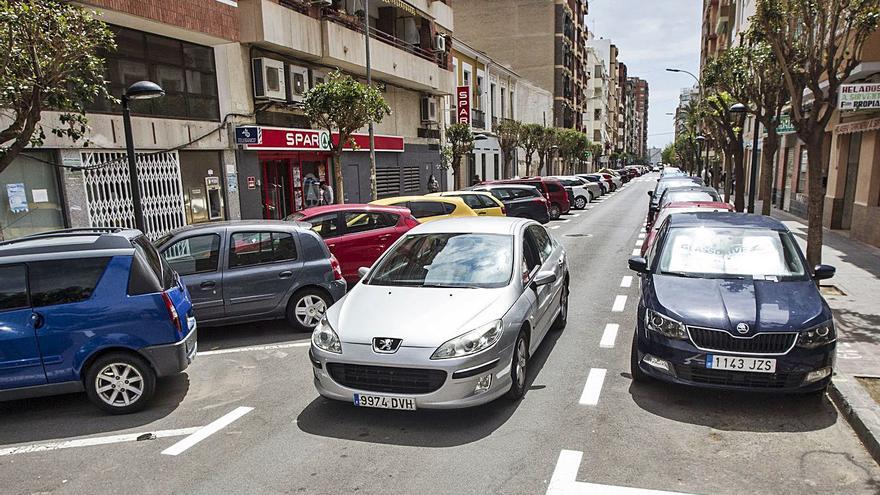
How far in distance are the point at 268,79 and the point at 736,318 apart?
1528 centimetres

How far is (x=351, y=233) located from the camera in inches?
401

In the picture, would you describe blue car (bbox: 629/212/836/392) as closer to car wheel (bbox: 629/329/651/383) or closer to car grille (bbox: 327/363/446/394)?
car wheel (bbox: 629/329/651/383)

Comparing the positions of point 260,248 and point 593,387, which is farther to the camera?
point 260,248

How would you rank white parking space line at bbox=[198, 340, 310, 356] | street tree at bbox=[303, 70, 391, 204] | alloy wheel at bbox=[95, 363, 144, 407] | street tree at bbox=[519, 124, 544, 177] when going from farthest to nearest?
1. street tree at bbox=[519, 124, 544, 177]
2. street tree at bbox=[303, 70, 391, 204]
3. white parking space line at bbox=[198, 340, 310, 356]
4. alloy wheel at bbox=[95, 363, 144, 407]

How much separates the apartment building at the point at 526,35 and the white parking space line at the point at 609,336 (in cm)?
5280

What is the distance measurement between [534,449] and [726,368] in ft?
6.23

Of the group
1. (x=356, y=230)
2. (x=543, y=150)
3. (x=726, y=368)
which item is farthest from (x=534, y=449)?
(x=543, y=150)

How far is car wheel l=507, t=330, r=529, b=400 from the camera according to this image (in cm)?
518

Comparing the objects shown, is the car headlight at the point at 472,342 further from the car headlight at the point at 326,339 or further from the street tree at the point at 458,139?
the street tree at the point at 458,139

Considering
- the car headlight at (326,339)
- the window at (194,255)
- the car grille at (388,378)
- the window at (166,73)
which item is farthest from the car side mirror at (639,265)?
the window at (166,73)

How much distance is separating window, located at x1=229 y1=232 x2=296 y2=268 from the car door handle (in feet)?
8.55

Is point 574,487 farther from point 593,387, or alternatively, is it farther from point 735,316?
point 735,316

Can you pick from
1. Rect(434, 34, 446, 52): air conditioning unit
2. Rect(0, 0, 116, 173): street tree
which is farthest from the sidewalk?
Rect(434, 34, 446, 52): air conditioning unit

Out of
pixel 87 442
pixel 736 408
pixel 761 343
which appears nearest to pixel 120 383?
pixel 87 442
